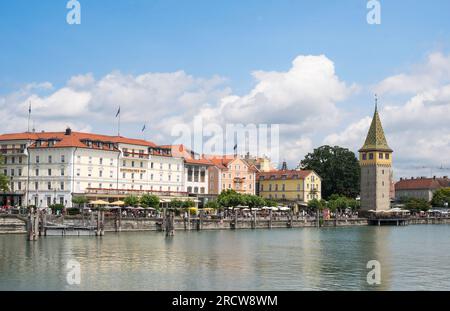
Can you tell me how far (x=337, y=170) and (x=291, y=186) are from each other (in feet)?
40.2

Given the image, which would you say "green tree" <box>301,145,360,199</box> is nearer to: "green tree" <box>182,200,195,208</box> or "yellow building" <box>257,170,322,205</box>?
"yellow building" <box>257,170,322,205</box>

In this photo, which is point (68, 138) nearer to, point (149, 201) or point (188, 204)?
point (149, 201)

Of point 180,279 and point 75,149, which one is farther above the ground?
point 75,149

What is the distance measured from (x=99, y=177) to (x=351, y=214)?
4466 cm

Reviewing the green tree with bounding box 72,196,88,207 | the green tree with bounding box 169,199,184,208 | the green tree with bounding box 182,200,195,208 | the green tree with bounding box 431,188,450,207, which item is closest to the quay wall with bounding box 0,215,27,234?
the green tree with bounding box 72,196,88,207

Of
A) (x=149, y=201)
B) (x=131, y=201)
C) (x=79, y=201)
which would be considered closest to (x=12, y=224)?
(x=79, y=201)

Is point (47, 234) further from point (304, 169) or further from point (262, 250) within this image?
point (304, 169)

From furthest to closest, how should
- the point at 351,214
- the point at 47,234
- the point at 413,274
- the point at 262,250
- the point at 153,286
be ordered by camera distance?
1. the point at 351,214
2. the point at 47,234
3. the point at 262,250
4. the point at 413,274
5. the point at 153,286

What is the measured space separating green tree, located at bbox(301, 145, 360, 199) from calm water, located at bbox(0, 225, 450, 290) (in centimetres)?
7259

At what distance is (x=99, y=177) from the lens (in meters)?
94.8

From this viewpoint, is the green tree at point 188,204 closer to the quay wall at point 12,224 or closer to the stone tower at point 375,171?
the quay wall at point 12,224

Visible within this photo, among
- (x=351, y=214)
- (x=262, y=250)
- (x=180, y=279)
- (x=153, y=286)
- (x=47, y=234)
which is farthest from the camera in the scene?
(x=351, y=214)

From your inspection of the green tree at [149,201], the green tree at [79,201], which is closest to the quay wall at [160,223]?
the green tree at [149,201]
